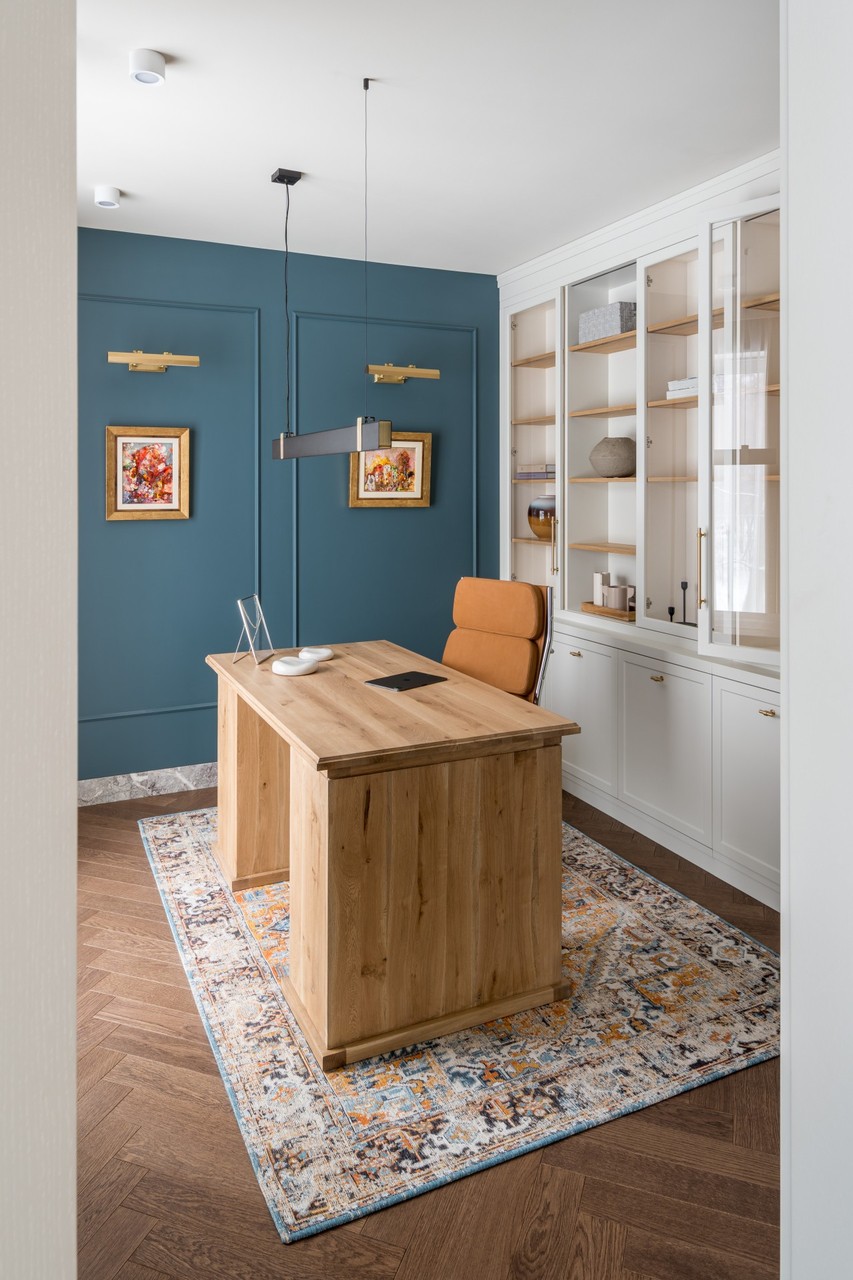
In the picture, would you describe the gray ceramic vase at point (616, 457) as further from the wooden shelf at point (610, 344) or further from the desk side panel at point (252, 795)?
the desk side panel at point (252, 795)

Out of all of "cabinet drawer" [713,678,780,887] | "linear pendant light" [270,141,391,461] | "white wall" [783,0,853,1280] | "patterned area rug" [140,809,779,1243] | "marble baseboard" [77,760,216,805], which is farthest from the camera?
"marble baseboard" [77,760,216,805]

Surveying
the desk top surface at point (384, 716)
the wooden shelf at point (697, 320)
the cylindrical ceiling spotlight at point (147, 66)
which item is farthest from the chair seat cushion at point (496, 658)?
the cylindrical ceiling spotlight at point (147, 66)

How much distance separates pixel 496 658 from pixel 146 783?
6.95 feet

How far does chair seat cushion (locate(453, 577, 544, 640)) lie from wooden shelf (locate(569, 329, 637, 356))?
1370 millimetres

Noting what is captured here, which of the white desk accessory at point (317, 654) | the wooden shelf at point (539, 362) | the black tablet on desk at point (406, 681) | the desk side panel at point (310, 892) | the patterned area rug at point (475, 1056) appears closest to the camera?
the patterned area rug at point (475, 1056)

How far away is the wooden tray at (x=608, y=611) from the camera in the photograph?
4.11 m

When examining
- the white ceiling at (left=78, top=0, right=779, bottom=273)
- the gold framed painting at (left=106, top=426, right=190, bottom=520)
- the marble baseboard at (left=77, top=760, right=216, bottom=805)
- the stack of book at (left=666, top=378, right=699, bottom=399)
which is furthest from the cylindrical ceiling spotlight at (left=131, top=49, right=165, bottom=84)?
the marble baseboard at (left=77, top=760, right=216, bottom=805)

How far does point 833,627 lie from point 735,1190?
5.02ft

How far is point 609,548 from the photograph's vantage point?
4238 mm

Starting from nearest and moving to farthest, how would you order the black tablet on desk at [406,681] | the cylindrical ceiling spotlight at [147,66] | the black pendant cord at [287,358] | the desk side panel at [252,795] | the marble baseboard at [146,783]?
the cylindrical ceiling spotlight at [147,66]
the black tablet on desk at [406,681]
the desk side panel at [252,795]
the marble baseboard at [146,783]
the black pendant cord at [287,358]

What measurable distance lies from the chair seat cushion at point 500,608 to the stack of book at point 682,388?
109 cm

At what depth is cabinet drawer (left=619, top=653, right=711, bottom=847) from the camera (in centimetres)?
354

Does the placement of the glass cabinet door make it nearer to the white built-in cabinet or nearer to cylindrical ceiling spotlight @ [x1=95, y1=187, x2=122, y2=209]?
the white built-in cabinet

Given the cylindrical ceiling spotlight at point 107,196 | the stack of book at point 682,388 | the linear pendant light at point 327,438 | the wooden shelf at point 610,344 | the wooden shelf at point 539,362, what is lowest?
the linear pendant light at point 327,438
